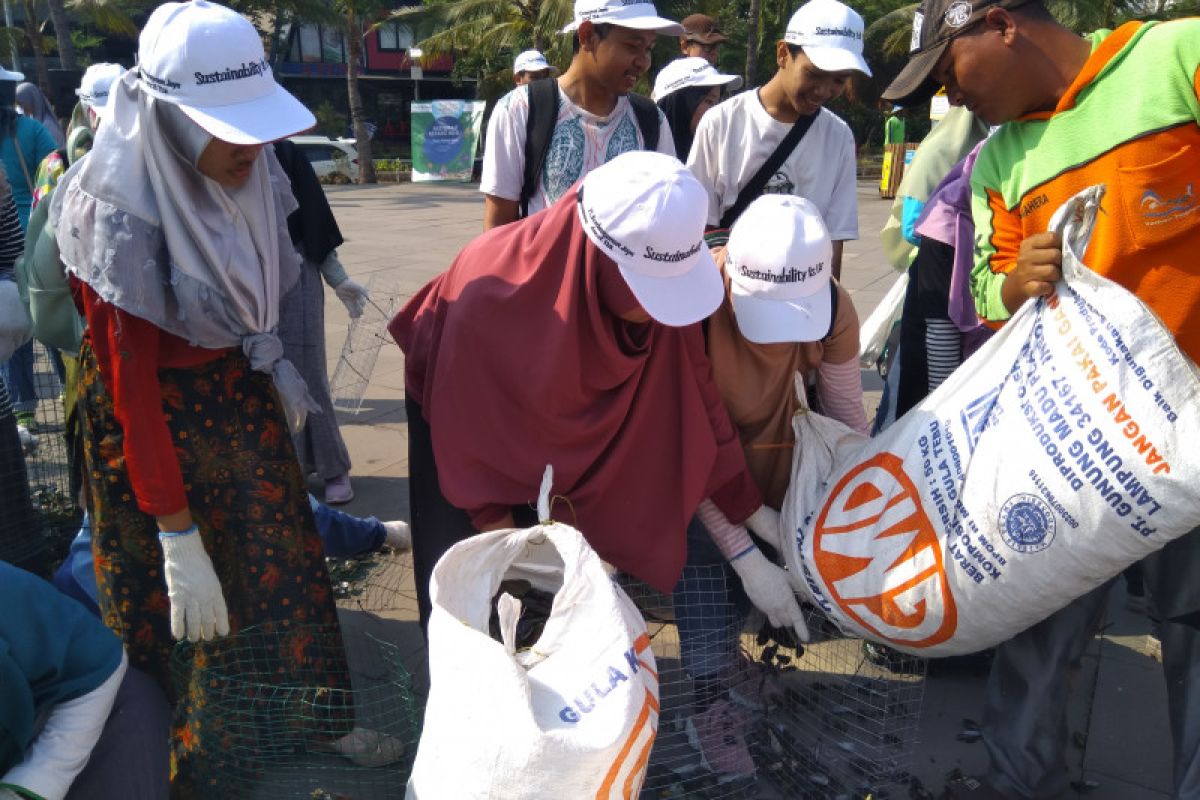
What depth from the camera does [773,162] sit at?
3396mm

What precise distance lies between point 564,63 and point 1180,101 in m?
18.3

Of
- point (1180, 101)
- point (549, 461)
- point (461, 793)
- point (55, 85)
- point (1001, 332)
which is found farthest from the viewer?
point (55, 85)

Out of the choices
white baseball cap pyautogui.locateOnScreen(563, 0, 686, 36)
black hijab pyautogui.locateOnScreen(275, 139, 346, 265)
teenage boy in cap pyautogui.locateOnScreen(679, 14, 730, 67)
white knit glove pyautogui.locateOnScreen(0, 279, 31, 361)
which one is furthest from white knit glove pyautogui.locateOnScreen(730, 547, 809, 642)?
teenage boy in cap pyautogui.locateOnScreen(679, 14, 730, 67)

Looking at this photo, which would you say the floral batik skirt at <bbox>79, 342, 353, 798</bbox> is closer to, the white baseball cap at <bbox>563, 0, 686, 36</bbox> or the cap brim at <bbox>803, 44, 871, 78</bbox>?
the white baseball cap at <bbox>563, 0, 686, 36</bbox>

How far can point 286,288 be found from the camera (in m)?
2.49

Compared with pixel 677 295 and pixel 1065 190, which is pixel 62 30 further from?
pixel 1065 190

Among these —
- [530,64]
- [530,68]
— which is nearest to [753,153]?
[530,68]

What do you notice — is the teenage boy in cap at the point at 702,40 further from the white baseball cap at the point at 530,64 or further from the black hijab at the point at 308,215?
the black hijab at the point at 308,215

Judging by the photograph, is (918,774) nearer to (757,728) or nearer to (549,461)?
(757,728)

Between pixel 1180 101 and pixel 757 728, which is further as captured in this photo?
pixel 757 728

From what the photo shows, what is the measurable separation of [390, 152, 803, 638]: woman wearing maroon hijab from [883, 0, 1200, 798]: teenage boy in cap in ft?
1.96

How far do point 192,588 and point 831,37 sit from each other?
253 centimetres

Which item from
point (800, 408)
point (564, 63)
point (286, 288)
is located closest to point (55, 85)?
point (564, 63)

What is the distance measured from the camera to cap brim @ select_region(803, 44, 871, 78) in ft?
10.4
